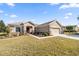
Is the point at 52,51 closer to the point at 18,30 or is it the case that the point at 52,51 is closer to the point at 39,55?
the point at 39,55

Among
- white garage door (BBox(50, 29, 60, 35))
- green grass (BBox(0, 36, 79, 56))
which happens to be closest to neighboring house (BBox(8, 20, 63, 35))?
white garage door (BBox(50, 29, 60, 35))

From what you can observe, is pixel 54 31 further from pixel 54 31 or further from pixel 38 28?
pixel 38 28

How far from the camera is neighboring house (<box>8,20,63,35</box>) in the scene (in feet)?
12.3

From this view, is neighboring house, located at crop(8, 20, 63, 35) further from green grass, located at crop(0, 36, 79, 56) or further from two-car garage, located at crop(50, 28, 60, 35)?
green grass, located at crop(0, 36, 79, 56)

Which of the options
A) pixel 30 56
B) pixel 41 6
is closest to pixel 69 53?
pixel 30 56

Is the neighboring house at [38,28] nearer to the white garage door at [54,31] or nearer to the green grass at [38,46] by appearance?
the white garage door at [54,31]

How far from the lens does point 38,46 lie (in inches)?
146

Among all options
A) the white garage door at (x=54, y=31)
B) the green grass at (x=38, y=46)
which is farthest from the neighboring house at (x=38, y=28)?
the green grass at (x=38, y=46)

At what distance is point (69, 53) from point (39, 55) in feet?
1.63

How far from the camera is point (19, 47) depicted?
12.1 ft

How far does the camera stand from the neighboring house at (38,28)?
3758 mm

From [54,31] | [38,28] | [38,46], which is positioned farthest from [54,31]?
[38,46]

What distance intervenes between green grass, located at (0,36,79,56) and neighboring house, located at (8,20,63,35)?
0.12m

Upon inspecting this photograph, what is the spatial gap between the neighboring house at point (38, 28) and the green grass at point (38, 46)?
12cm
